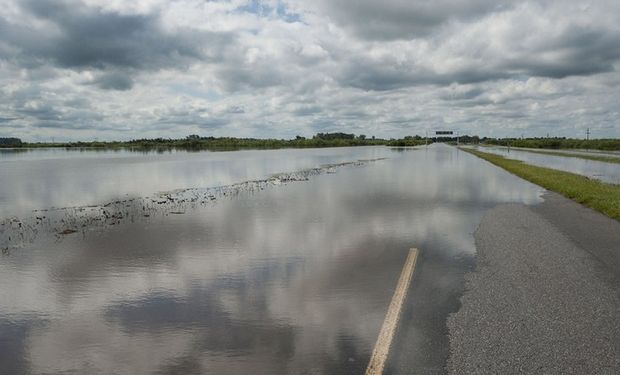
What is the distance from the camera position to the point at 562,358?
704 centimetres

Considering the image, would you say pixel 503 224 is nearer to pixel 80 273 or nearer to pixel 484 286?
pixel 484 286

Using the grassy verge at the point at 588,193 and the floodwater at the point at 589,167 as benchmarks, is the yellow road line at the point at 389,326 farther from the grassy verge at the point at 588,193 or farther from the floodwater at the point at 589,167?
the floodwater at the point at 589,167

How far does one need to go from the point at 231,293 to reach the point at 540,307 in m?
7.41

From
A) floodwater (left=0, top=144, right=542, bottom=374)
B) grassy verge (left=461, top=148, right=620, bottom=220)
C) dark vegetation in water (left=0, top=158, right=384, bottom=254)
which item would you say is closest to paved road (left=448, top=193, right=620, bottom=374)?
floodwater (left=0, top=144, right=542, bottom=374)

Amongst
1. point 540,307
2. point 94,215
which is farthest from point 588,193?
point 94,215

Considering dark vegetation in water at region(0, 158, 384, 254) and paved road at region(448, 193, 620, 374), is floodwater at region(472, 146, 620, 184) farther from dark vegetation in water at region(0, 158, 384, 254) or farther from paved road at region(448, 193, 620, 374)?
dark vegetation in water at region(0, 158, 384, 254)

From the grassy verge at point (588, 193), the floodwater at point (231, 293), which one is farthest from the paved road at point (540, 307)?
the grassy verge at point (588, 193)

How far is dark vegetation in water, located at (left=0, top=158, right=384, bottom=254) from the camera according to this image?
1957 centimetres

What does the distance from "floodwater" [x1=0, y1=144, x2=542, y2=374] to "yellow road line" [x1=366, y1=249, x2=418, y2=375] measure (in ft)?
0.48

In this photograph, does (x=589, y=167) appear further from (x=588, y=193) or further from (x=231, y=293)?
(x=231, y=293)

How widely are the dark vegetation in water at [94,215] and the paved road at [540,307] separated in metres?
17.3

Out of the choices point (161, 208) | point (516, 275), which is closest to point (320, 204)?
point (161, 208)

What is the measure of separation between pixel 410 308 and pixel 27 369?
767 cm

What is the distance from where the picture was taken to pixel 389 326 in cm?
858
